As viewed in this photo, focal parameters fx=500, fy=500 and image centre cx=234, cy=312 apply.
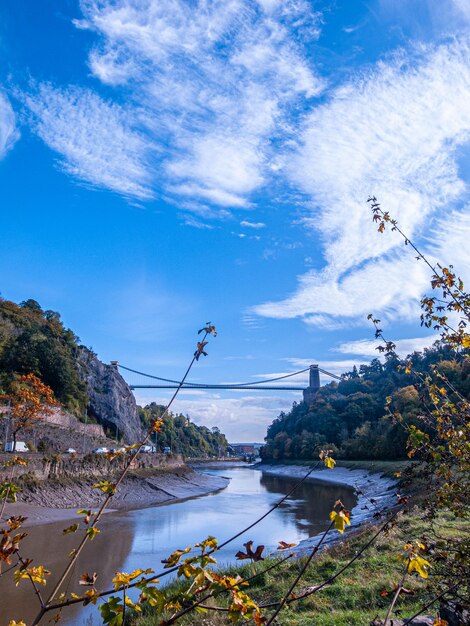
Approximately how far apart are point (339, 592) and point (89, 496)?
2611 centimetres

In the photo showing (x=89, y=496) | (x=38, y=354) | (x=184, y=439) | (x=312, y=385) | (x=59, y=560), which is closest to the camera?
(x=59, y=560)

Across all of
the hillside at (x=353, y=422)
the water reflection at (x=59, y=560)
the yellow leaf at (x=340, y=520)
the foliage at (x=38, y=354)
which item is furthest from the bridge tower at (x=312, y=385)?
the yellow leaf at (x=340, y=520)

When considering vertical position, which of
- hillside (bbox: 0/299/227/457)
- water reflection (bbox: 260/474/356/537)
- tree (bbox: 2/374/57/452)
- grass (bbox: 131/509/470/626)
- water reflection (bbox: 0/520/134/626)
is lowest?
water reflection (bbox: 260/474/356/537)

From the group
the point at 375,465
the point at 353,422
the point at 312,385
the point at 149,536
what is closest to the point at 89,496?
the point at 149,536

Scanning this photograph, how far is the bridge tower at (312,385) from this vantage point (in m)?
125

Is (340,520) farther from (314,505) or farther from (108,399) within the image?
(108,399)

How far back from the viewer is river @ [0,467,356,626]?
11945 millimetres

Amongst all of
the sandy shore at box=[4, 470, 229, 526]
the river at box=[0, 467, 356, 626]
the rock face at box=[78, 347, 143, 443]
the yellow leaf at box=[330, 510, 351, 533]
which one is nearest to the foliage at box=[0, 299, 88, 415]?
the rock face at box=[78, 347, 143, 443]

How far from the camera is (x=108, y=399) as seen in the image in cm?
7225

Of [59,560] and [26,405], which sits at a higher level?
[26,405]

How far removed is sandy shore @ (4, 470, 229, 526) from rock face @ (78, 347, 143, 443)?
20648 mm

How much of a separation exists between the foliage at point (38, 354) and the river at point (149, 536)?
24480 millimetres

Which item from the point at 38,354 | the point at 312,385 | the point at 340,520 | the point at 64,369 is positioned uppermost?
A: the point at 312,385

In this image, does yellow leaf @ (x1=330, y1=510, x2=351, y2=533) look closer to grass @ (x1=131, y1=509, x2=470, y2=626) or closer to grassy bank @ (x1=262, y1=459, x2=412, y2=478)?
grass @ (x1=131, y1=509, x2=470, y2=626)
